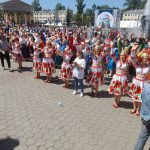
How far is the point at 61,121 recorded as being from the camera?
6676 mm

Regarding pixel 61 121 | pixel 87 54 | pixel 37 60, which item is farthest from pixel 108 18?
pixel 61 121

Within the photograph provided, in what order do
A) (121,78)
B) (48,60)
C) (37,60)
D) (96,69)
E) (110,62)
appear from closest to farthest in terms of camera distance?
(121,78) < (96,69) < (48,60) < (37,60) < (110,62)

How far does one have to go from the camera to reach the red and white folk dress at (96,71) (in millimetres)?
8391

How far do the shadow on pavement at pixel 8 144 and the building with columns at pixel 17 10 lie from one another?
9598 centimetres

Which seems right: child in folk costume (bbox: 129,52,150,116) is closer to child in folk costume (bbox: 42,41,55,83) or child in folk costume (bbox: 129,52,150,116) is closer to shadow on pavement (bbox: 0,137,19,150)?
shadow on pavement (bbox: 0,137,19,150)

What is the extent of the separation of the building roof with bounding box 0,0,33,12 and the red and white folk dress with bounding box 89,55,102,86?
100792 millimetres

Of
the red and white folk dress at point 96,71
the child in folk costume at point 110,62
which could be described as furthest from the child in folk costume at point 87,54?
the red and white folk dress at point 96,71

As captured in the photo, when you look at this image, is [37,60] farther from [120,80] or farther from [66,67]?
[120,80]

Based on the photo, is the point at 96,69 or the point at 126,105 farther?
the point at 96,69

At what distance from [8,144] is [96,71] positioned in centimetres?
408

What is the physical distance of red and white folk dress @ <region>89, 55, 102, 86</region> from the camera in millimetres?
8391

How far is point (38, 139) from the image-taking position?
571 cm

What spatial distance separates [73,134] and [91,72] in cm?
307

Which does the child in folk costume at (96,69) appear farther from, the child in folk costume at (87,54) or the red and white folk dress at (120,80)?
the child in folk costume at (87,54)
